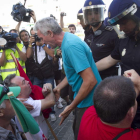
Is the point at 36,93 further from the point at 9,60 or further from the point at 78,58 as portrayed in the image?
the point at 9,60

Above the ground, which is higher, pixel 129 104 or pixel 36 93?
pixel 129 104

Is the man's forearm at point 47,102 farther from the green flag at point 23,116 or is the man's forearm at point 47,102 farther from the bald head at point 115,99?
the bald head at point 115,99

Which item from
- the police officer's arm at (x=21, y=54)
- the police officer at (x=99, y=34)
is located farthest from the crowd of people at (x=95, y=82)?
the police officer's arm at (x=21, y=54)

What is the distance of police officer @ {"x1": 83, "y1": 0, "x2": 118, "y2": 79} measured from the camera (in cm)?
269

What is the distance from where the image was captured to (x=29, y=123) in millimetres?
1576

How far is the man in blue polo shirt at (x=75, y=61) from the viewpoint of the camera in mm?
1764

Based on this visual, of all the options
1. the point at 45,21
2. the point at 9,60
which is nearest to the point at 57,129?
the point at 9,60

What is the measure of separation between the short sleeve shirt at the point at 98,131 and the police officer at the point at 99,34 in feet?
4.90

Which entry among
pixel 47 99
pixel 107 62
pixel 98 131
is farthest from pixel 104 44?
pixel 98 131

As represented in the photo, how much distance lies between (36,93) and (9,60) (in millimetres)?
1583

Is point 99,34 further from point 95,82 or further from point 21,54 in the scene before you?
point 21,54

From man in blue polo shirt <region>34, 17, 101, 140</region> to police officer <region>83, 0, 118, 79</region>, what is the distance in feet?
2.57

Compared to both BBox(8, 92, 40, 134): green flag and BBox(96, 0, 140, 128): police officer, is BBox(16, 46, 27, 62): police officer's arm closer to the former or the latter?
BBox(8, 92, 40, 134): green flag

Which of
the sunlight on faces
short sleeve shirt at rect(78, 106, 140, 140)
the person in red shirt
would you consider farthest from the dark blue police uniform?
the person in red shirt
